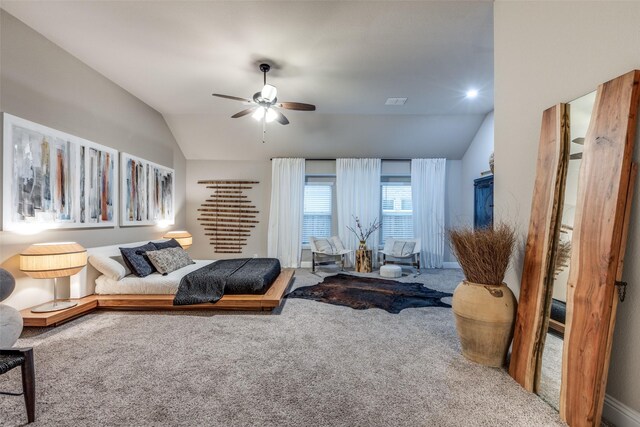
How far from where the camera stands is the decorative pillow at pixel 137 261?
347 cm

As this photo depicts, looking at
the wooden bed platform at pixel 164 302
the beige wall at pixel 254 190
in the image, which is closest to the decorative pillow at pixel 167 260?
the wooden bed platform at pixel 164 302

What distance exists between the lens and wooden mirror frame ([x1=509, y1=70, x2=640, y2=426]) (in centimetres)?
137

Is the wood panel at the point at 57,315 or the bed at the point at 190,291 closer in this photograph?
the wood panel at the point at 57,315

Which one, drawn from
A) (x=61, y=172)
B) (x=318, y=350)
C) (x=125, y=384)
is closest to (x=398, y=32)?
(x=318, y=350)

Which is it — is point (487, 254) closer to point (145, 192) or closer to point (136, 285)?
point (136, 285)

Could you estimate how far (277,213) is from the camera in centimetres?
640

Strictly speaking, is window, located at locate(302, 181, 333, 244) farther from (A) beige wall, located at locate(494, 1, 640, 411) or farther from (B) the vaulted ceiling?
(A) beige wall, located at locate(494, 1, 640, 411)

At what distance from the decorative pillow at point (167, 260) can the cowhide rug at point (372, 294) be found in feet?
5.33

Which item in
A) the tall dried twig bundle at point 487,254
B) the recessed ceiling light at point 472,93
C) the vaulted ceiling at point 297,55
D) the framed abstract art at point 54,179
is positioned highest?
the recessed ceiling light at point 472,93

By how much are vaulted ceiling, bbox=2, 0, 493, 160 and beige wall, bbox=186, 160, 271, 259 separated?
1009mm

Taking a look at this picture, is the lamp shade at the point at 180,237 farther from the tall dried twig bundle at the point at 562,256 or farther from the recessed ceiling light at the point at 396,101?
the tall dried twig bundle at the point at 562,256

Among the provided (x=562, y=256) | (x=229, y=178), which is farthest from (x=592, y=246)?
(x=229, y=178)

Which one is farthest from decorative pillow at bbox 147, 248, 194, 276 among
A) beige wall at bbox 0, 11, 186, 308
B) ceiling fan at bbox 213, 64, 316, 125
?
ceiling fan at bbox 213, 64, 316, 125

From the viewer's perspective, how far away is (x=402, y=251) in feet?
18.8
